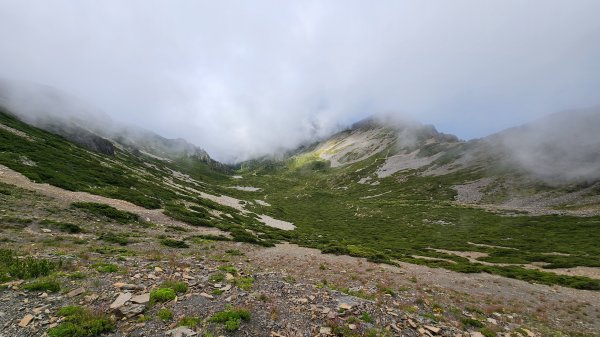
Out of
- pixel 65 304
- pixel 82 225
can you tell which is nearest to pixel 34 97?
pixel 82 225

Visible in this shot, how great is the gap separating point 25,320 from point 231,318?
7.60m

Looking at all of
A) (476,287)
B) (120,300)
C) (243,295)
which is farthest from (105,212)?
(476,287)

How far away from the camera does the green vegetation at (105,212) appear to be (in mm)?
33672

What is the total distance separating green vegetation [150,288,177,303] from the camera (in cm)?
1321

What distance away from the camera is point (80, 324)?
10.8 meters

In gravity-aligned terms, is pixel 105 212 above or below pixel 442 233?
below

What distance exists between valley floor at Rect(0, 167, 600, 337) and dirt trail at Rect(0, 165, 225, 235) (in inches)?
153

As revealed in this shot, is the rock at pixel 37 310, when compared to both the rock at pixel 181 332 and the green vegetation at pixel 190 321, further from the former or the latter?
the green vegetation at pixel 190 321

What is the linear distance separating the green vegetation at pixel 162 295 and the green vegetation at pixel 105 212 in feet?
83.2

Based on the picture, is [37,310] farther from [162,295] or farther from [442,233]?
[442,233]

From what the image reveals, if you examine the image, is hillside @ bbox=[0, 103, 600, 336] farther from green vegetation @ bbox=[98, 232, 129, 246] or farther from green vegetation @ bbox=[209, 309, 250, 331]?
green vegetation @ bbox=[98, 232, 129, 246]

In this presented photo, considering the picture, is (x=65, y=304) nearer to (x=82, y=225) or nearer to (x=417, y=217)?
(x=82, y=225)

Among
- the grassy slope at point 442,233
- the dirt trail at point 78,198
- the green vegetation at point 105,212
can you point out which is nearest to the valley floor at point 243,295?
the green vegetation at point 105,212

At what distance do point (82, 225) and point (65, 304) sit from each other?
2115 cm
